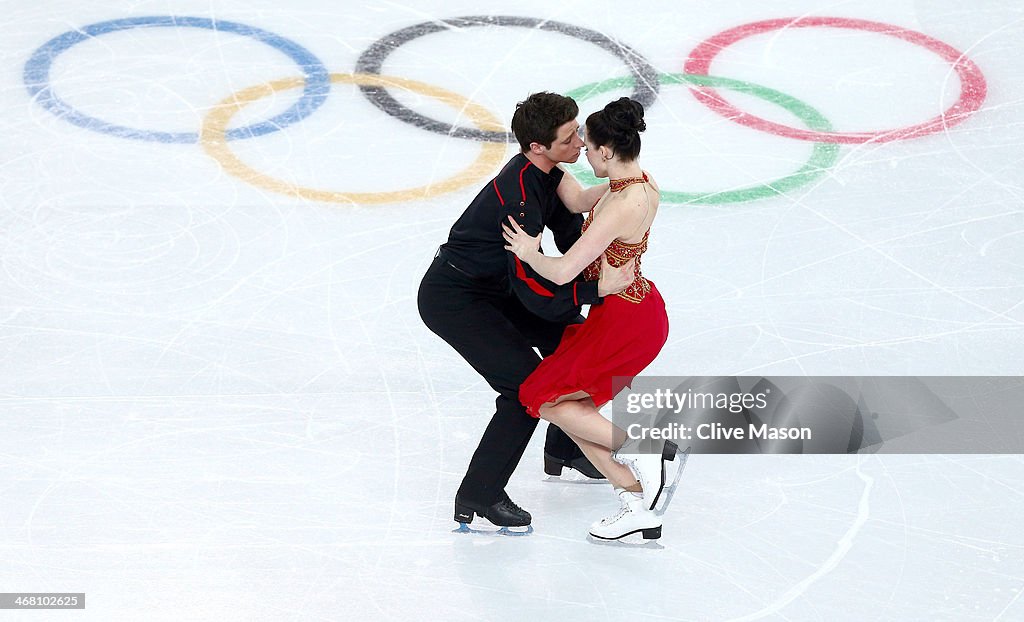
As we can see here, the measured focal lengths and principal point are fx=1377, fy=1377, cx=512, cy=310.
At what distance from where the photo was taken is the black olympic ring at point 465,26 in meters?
7.30

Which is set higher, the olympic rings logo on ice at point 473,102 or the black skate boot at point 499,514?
the olympic rings logo on ice at point 473,102

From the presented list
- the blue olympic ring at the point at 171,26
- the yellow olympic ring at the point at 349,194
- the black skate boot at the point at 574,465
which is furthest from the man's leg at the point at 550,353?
the blue olympic ring at the point at 171,26

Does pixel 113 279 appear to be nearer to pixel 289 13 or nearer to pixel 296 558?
pixel 296 558

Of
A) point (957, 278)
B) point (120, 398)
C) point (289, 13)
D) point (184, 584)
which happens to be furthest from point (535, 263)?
point (289, 13)

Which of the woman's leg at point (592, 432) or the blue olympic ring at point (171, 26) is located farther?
the blue olympic ring at point (171, 26)

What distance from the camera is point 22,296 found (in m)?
5.85

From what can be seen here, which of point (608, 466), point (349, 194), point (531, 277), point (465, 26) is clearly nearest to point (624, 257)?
point (531, 277)

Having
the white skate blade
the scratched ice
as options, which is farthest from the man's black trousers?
the white skate blade

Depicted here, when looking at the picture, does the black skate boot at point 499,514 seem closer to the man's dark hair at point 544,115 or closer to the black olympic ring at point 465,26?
the man's dark hair at point 544,115

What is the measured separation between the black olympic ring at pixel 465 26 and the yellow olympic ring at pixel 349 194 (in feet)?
0.30

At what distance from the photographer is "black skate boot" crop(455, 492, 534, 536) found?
14.8 ft

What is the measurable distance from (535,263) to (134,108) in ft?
12.9

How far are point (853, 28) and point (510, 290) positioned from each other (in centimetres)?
469

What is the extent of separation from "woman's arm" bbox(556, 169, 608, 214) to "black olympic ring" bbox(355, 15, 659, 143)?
2.73m
